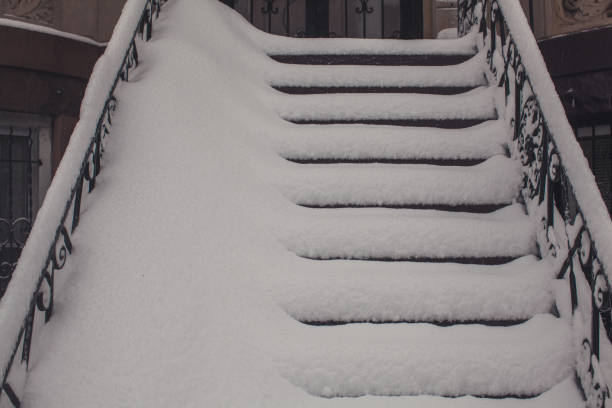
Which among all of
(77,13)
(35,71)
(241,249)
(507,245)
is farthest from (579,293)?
(77,13)

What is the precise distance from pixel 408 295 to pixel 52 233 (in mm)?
1537

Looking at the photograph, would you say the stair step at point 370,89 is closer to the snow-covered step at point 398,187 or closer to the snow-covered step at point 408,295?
the snow-covered step at point 398,187

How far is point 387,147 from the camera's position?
3609mm

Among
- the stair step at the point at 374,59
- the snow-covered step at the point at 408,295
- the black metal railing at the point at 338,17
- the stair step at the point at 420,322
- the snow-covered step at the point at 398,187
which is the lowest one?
the stair step at the point at 420,322

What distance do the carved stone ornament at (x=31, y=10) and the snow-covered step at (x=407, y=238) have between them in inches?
180

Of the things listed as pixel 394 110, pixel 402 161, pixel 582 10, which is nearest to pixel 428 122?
pixel 394 110

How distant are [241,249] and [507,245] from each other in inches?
53.8

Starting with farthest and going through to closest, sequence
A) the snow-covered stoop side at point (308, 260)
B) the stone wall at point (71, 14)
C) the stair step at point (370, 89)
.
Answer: the stone wall at point (71, 14) → the stair step at point (370, 89) → the snow-covered stoop side at point (308, 260)

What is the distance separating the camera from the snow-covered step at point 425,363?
7.79ft

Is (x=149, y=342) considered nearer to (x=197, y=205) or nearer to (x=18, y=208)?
(x=197, y=205)

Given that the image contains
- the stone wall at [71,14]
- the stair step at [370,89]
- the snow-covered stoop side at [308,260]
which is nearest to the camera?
the snow-covered stoop side at [308,260]

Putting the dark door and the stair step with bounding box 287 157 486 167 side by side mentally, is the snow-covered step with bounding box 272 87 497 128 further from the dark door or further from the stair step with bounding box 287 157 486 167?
the dark door

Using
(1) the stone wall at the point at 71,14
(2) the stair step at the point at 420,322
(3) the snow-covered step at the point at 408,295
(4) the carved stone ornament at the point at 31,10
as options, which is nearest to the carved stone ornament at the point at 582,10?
(3) the snow-covered step at the point at 408,295

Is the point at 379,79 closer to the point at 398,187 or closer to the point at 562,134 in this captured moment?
the point at 398,187
